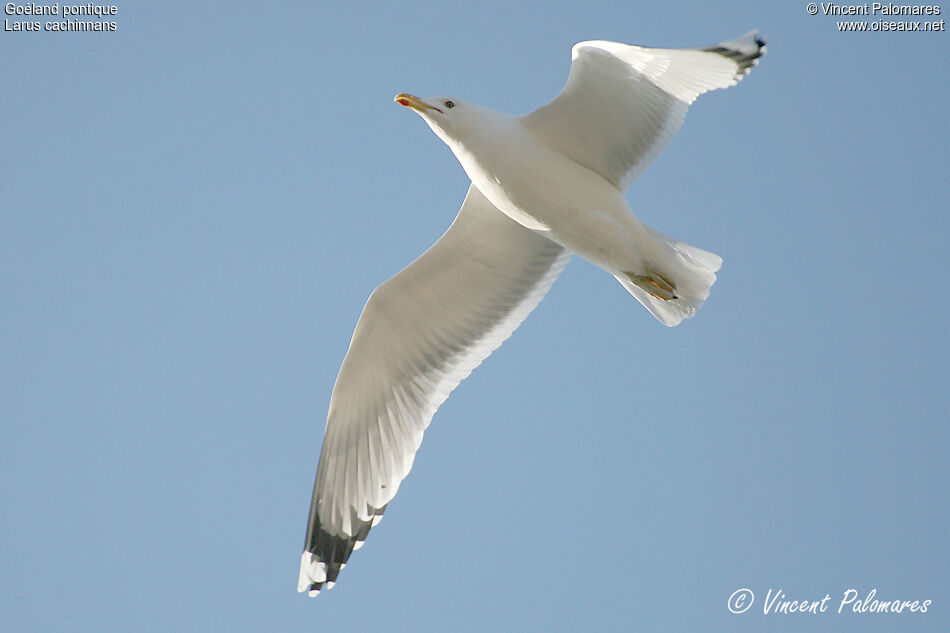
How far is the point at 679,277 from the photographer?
5.76 meters

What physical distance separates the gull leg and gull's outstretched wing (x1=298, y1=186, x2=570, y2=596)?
0.75 meters

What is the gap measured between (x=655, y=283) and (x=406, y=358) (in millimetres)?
1508

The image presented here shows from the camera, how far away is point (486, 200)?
20.2 feet

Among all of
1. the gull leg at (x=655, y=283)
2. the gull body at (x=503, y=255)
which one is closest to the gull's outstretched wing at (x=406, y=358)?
the gull body at (x=503, y=255)

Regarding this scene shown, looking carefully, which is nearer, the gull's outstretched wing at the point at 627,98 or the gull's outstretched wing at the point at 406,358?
the gull's outstretched wing at the point at 627,98

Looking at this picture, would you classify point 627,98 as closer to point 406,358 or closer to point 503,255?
point 503,255

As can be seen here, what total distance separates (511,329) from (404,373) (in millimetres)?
650

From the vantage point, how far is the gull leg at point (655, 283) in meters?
5.78

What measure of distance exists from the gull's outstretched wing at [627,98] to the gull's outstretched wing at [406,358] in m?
0.62

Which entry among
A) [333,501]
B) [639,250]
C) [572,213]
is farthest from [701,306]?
[333,501]

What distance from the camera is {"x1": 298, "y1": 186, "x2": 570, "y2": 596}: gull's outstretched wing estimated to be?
6.35 meters

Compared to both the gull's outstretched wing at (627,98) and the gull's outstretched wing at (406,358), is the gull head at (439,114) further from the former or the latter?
the gull's outstretched wing at (406,358)

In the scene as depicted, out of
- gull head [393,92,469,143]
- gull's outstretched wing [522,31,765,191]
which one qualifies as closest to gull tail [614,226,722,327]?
gull's outstretched wing [522,31,765,191]

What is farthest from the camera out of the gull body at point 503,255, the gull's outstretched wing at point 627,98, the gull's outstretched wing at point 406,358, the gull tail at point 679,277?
the gull's outstretched wing at point 406,358
